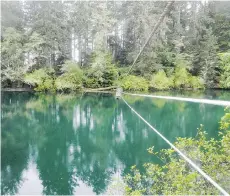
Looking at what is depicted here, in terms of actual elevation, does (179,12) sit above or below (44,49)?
above

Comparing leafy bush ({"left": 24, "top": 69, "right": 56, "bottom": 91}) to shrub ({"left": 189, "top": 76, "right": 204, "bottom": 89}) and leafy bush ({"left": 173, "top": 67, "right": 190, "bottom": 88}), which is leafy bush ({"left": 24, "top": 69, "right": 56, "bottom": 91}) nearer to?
leafy bush ({"left": 173, "top": 67, "right": 190, "bottom": 88})

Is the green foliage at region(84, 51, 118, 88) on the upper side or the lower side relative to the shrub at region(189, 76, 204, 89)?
upper

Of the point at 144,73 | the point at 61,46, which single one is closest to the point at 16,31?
the point at 61,46

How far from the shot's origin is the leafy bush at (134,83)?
2348 centimetres

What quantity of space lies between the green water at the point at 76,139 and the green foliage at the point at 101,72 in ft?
11.6

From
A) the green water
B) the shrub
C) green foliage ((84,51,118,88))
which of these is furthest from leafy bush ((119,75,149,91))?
the shrub

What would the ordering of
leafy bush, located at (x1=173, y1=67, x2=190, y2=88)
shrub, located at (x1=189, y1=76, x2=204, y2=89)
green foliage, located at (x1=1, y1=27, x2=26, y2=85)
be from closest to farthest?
green foliage, located at (x1=1, y1=27, x2=26, y2=85), leafy bush, located at (x1=173, y1=67, x2=190, y2=88), shrub, located at (x1=189, y1=76, x2=204, y2=89)

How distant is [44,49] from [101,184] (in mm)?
17833

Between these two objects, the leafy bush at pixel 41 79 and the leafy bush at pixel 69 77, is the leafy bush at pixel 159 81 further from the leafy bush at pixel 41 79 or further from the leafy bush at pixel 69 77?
the leafy bush at pixel 41 79

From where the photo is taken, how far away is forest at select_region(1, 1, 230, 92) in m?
21.7

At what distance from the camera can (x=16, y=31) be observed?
838 inches

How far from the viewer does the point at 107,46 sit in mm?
25031

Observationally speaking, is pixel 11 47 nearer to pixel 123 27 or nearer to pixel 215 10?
pixel 123 27

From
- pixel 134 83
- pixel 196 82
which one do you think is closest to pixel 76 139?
pixel 134 83
